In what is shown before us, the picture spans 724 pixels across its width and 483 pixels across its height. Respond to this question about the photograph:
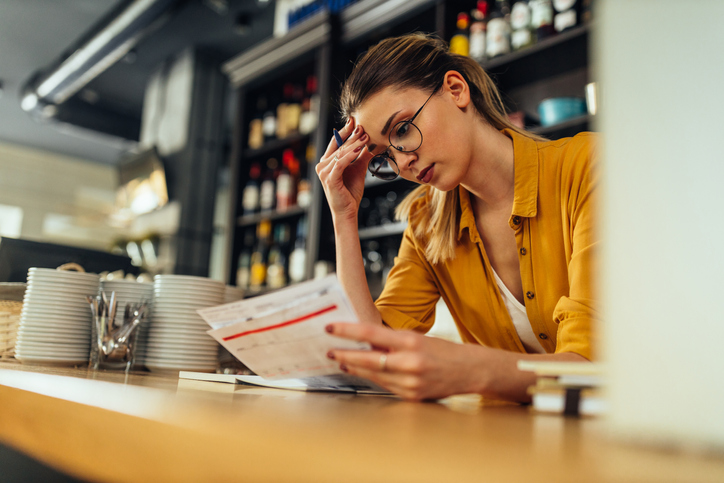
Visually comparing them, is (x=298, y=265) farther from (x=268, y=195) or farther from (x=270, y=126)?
(x=270, y=126)

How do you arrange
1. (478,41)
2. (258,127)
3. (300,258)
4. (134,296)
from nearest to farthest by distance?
1. (134,296)
2. (478,41)
3. (300,258)
4. (258,127)

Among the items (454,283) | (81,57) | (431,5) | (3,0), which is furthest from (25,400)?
(3,0)

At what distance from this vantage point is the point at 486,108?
1.41m

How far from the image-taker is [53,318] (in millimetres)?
1178

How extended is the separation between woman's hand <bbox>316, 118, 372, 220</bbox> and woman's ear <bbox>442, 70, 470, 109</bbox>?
0.23 meters

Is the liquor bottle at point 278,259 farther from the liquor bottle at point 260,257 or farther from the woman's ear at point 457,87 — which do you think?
the woman's ear at point 457,87

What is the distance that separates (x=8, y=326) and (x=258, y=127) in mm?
2646

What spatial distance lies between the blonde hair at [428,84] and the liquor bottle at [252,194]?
7.38ft

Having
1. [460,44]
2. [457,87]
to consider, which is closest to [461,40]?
[460,44]

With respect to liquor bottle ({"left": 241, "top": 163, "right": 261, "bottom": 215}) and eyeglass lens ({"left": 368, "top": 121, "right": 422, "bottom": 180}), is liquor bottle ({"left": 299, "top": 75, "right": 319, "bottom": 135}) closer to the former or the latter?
liquor bottle ({"left": 241, "top": 163, "right": 261, "bottom": 215})

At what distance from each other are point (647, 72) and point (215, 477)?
12.6 inches

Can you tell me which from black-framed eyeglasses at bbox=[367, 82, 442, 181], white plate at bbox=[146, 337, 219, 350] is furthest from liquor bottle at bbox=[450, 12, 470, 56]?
white plate at bbox=[146, 337, 219, 350]

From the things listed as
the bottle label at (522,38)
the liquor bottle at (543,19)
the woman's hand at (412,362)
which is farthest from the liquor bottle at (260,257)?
the woman's hand at (412,362)

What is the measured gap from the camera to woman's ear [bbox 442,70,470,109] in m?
1.32
